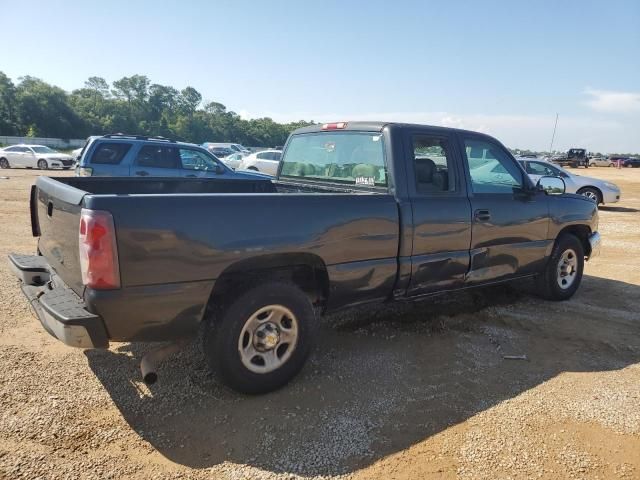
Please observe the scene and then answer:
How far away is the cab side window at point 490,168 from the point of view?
180 inches

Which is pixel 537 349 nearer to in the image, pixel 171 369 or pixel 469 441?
pixel 469 441

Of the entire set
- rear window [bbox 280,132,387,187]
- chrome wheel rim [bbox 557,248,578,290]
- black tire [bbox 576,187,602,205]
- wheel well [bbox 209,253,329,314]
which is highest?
rear window [bbox 280,132,387,187]

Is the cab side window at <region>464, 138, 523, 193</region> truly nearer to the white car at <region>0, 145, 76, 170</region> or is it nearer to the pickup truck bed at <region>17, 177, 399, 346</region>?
the pickup truck bed at <region>17, 177, 399, 346</region>

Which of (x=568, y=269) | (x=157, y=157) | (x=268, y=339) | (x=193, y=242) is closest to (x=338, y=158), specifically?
(x=268, y=339)

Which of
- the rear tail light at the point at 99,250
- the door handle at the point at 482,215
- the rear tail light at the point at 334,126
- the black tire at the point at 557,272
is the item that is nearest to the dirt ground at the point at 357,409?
the black tire at the point at 557,272

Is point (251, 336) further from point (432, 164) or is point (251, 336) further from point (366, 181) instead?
point (432, 164)

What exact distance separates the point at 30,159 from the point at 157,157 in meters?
21.3

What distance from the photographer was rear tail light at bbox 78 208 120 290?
2611mm

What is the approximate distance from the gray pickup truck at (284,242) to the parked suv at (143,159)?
6.11 meters

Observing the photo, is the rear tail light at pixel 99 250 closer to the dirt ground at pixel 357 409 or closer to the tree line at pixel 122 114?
the dirt ground at pixel 357 409

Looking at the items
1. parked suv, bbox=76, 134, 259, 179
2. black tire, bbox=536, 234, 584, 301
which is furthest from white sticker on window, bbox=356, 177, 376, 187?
parked suv, bbox=76, 134, 259, 179

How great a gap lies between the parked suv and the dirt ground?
6.29m

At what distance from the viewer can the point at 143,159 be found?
35.8 ft

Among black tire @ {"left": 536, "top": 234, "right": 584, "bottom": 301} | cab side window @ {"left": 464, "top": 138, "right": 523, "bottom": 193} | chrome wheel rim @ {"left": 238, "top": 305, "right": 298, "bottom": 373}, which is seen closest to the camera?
chrome wheel rim @ {"left": 238, "top": 305, "right": 298, "bottom": 373}
